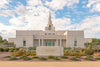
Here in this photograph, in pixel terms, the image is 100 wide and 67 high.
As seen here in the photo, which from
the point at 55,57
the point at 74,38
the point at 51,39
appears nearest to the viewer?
the point at 55,57

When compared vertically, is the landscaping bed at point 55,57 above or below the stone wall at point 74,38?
below

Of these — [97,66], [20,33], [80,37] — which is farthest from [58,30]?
[97,66]

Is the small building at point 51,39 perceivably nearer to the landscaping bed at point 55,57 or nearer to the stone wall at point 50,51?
the landscaping bed at point 55,57

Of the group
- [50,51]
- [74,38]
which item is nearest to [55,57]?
[50,51]

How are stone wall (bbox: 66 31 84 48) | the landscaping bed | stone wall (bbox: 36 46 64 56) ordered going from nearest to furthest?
the landscaping bed, stone wall (bbox: 36 46 64 56), stone wall (bbox: 66 31 84 48)

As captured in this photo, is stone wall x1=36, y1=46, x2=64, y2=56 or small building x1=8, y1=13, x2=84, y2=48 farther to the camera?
small building x1=8, y1=13, x2=84, y2=48

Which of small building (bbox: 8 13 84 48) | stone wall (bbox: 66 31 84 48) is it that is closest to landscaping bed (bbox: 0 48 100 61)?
stone wall (bbox: 66 31 84 48)

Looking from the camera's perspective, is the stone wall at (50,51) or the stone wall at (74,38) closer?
the stone wall at (50,51)

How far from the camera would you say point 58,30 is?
4188 centimetres

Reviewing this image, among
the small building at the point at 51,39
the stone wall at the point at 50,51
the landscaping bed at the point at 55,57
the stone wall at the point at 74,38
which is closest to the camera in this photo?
the landscaping bed at the point at 55,57

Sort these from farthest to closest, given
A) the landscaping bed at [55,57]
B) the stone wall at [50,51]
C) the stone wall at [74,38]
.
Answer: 1. the stone wall at [74,38]
2. the stone wall at [50,51]
3. the landscaping bed at [55,57]

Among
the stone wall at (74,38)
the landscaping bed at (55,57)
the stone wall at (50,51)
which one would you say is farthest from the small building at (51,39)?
the stone wall at (50,51)

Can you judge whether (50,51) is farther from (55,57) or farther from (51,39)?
(51,39)

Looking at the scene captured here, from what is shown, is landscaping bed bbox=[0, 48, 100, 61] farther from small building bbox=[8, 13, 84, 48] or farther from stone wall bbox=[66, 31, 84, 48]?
small building bbox=[8, 13, 84, 48]
